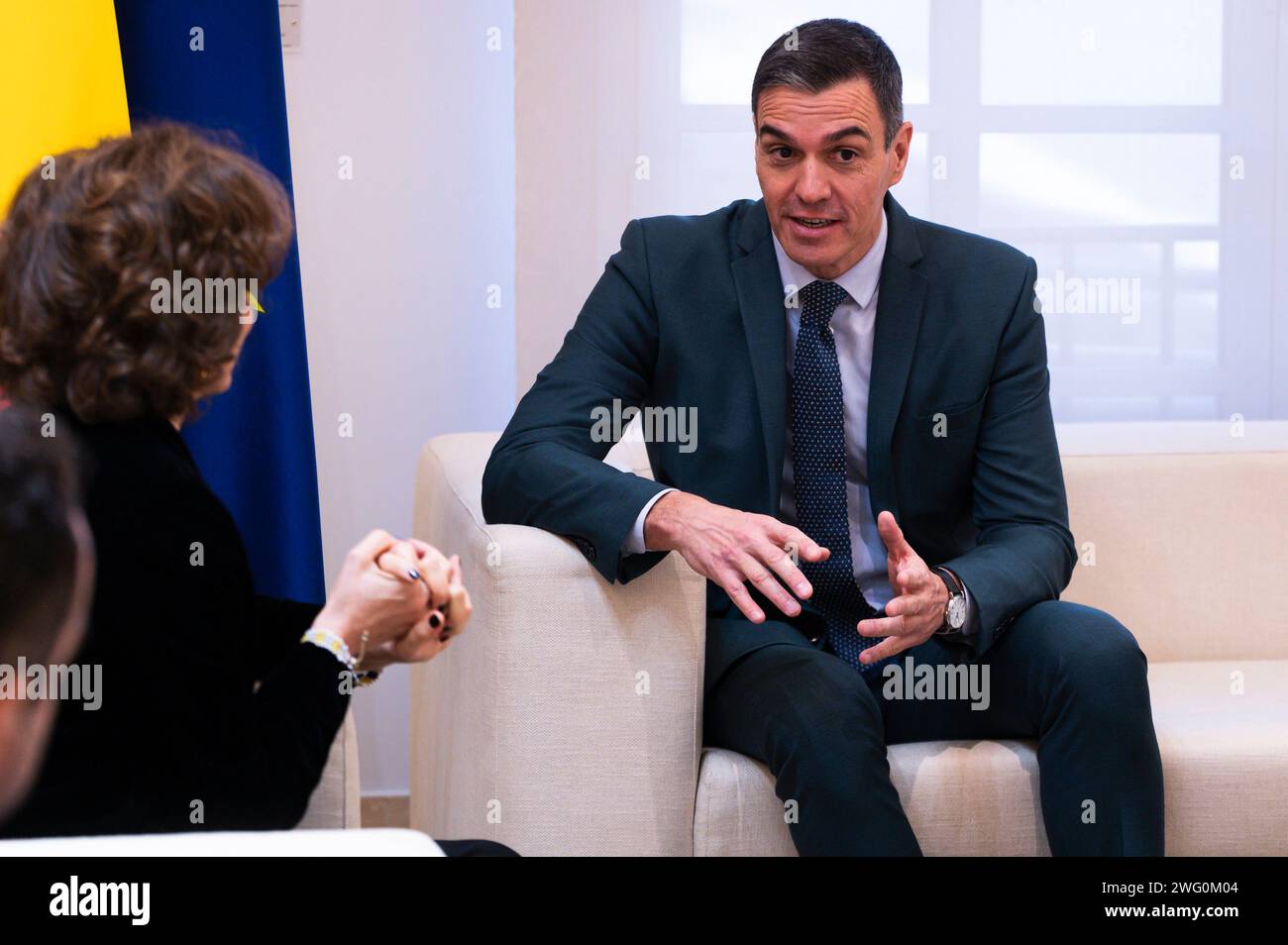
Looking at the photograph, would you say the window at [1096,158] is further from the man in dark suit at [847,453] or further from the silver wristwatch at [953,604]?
the silver wristwatch at [953,604]

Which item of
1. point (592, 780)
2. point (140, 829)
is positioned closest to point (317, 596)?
point (140, 829)

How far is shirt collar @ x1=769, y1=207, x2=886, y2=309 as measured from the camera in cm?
165

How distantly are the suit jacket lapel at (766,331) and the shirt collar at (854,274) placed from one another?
12mm

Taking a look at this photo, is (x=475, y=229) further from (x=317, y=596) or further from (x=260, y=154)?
(x=317, y=596)

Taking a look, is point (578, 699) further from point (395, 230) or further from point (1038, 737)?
point (395, 230)

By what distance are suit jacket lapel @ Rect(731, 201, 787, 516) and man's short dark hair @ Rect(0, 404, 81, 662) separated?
36.0 inches

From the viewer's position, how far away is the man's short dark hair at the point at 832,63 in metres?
1.56

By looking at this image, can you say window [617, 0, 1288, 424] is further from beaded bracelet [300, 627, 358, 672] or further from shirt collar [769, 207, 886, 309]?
beaded bracelet [300, 627, 358, 672]

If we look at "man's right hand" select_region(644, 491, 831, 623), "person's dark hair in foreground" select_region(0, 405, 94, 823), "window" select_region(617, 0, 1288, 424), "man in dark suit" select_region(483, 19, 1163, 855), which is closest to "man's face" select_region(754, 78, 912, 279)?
"man in dark suit" select_region(483, 19, 1163, 855)

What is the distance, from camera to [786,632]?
1.59 m

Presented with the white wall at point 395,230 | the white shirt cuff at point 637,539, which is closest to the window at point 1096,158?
the white wall at point 395,230

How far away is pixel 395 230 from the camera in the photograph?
2334mm

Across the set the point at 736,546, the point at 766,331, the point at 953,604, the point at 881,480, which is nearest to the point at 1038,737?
the point at 953,604
